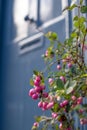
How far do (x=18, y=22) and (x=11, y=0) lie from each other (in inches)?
8.9

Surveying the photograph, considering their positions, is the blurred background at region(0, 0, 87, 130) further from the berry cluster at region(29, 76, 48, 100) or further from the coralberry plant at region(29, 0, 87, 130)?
the berry cluster at region(29, 76, 48, 100)

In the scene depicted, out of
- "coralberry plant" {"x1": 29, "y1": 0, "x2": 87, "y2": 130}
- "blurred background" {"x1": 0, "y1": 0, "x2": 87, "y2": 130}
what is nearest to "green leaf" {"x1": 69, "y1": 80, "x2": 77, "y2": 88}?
"coralberry plant" {"x1": 29, "y1": 0, "x2": 87, "y2": 130}

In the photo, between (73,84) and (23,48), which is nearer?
(73,84)

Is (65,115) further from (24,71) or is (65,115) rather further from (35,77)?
(24,71)

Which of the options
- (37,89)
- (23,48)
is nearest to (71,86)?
(37,89)

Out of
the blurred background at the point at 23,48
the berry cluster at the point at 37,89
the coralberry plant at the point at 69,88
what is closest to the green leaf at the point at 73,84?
the coralberry plant at the point at 69,88

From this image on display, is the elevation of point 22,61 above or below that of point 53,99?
above

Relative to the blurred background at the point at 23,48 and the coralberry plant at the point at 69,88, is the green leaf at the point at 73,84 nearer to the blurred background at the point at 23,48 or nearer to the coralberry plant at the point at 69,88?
the coralberry plant at the point at 69,88

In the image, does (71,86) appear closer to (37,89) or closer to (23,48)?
(37,89)

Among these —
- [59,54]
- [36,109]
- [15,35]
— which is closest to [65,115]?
[59,54]

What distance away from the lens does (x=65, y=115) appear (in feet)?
2.45

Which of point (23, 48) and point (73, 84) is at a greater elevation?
point (23, 48)

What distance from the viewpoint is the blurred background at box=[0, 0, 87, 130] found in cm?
154

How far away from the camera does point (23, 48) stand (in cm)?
175
